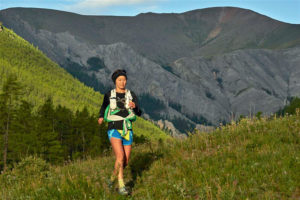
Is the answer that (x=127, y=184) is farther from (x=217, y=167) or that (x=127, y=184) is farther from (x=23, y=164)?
(x=23, y=164)

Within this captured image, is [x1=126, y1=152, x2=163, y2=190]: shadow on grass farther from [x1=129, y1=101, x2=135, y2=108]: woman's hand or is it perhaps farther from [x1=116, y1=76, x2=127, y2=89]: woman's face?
[x1=116, y1=76, x2=127, y2=89]: woman's face

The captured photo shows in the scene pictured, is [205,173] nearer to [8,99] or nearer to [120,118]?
[120,118]

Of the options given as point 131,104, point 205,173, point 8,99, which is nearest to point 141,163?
point 131,104

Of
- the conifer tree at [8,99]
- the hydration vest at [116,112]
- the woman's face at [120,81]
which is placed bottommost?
the conifer tree at [8,99]

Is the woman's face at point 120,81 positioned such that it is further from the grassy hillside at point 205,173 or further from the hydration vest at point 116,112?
the grassy hillside at point 205,173

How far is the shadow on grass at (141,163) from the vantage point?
7848 mm

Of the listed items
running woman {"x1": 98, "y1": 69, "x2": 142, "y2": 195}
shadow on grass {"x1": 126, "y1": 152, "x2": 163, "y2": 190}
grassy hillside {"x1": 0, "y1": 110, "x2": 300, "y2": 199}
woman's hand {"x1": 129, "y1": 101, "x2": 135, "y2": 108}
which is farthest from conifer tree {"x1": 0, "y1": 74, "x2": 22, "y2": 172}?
woman's hand {"x1": 129, "y1": 101, "x2": 135, "y2": 108}

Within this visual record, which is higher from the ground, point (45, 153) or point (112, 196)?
point (112, 196)

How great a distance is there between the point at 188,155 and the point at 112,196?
11.9ft

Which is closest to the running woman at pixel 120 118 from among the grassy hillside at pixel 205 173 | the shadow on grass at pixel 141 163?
the grassy hillside at pixel 205 173

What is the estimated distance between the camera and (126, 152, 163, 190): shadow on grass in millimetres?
7848

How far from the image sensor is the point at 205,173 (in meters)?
6.32

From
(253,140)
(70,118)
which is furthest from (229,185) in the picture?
(70,118)

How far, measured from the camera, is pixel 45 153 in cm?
5172
